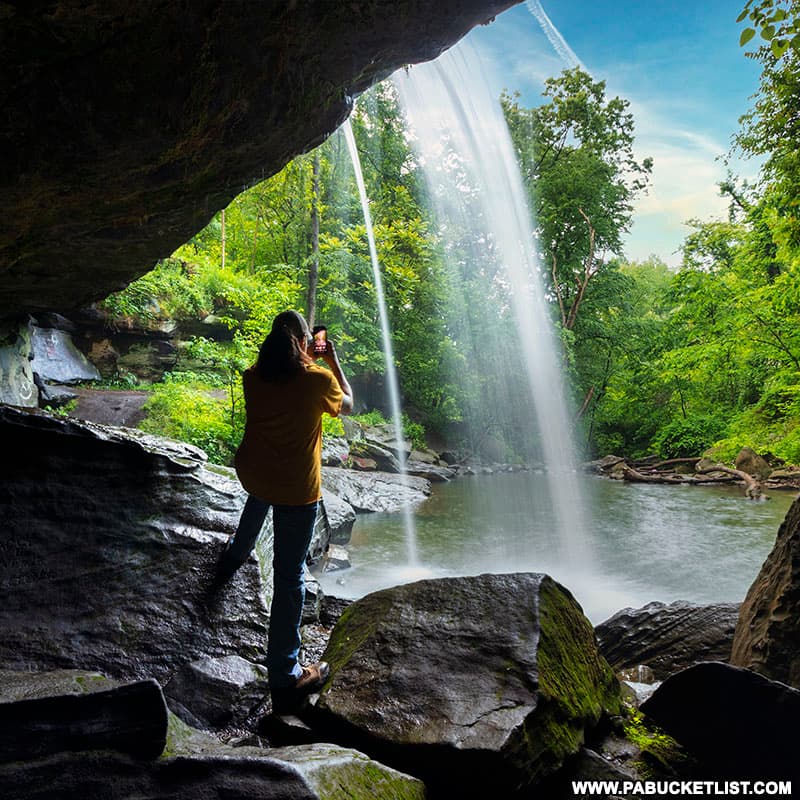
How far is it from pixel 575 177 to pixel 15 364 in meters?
26.7

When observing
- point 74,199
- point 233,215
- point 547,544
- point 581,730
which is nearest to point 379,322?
point 233,215

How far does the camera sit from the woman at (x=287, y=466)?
2832 millimetres

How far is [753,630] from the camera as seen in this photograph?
12.0 feet

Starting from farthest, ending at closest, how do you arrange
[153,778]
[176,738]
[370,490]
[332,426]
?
[332,426], [370,490], [176,738], [153,778]

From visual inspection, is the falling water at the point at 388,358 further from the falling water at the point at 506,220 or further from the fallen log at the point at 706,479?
the fallen log at the point at 706,479

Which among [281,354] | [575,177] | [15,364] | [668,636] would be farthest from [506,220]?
[281,354]

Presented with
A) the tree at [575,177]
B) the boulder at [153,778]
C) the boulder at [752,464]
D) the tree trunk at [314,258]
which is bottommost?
the boulder at [752,464]

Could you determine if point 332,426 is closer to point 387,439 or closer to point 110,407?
point 110,407

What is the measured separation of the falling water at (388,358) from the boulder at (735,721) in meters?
6.29

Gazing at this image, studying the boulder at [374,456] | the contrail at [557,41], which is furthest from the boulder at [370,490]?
→ the contrail at [557,41]

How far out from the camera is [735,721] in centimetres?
270

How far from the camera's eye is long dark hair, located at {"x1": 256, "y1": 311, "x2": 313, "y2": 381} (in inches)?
115

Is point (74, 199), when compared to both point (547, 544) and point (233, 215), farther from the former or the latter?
point (233, 215)

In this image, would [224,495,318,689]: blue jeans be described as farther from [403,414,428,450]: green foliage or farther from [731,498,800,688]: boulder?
[403,414,428,450]: green foliage
